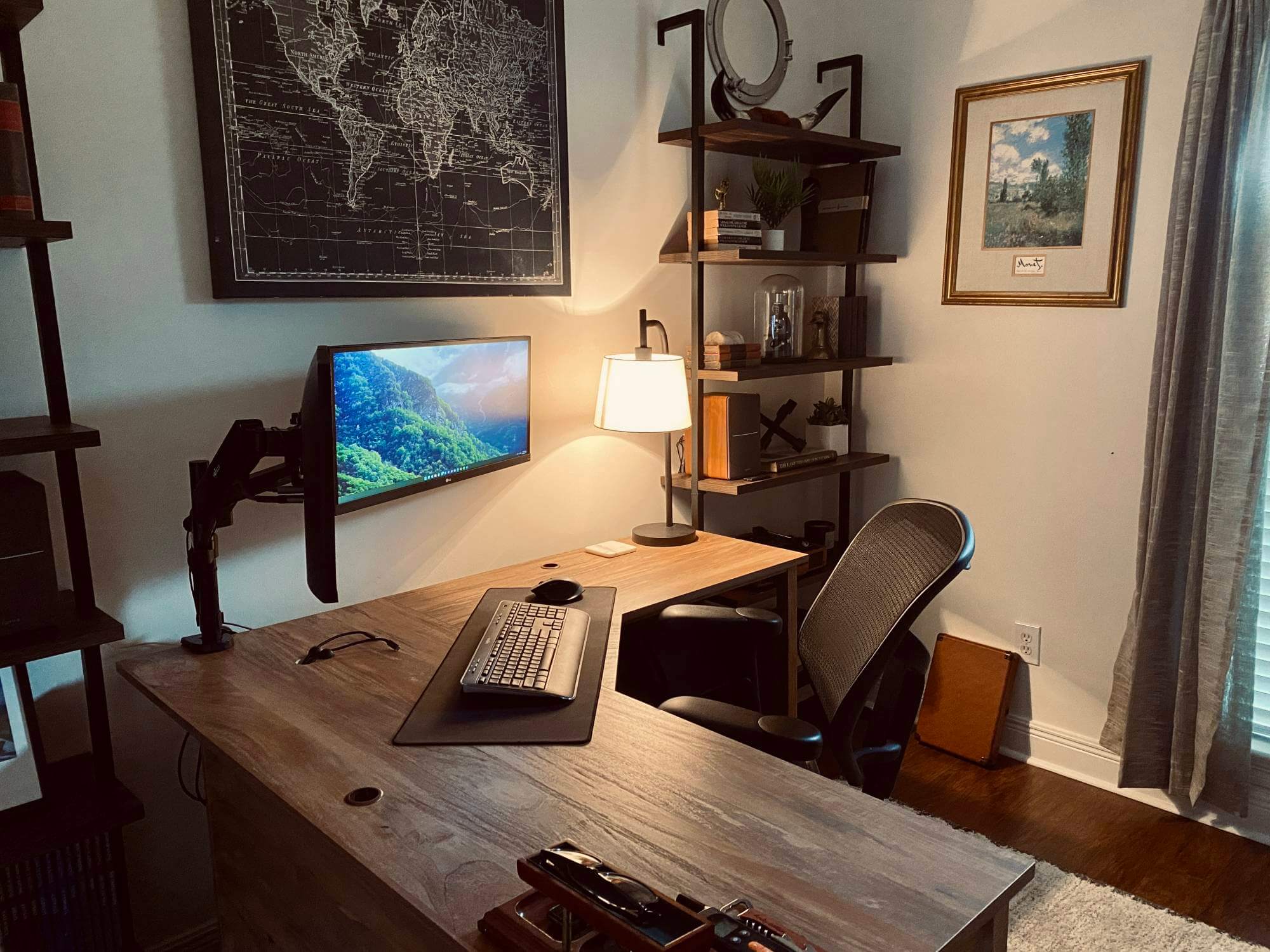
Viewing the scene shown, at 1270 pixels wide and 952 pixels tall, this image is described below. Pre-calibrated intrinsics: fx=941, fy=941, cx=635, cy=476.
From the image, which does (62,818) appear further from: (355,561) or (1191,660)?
(1191,660)

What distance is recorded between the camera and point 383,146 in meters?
2.16

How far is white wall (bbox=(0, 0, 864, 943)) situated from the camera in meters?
1.76

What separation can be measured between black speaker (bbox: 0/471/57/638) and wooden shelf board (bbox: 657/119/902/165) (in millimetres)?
1891

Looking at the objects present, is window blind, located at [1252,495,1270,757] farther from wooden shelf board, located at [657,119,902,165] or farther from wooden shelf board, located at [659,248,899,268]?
wooden shelf board, located at [657,119,902,165]

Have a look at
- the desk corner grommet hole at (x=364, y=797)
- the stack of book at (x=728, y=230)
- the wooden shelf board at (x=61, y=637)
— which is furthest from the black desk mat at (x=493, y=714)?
the stack of book at (x=728, y=230)

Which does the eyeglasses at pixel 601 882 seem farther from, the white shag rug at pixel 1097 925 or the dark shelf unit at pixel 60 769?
the white shag rug at pixel 1097 925

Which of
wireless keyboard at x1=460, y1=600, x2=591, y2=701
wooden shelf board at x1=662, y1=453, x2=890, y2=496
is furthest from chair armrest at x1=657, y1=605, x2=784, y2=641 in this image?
wooden shelf board at x1=662, y1=453, x2=890, y2=496

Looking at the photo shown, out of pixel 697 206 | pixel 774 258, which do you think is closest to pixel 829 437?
pixel 774 258

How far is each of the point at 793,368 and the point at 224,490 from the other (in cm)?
171

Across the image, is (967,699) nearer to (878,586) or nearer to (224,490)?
(878,586)

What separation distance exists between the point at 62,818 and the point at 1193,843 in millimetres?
2713

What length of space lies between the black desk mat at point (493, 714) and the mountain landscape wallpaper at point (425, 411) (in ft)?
1.45

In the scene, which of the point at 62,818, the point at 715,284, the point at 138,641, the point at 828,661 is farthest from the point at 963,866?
the point at 715,284

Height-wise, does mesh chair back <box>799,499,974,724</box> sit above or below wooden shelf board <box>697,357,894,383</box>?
below
